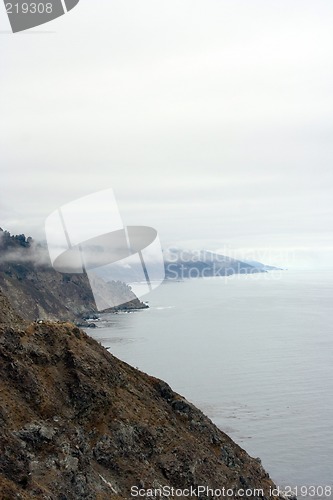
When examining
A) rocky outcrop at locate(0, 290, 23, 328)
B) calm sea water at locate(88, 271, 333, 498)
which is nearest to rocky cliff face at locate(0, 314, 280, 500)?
rocky outcrop at locate(0, 290, 23, 328)

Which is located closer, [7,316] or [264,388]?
[7,316]

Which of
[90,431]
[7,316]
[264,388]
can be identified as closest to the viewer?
[90,431]

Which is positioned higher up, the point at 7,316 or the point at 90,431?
the point at 7,316

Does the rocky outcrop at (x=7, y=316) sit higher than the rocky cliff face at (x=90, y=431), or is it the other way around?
the rocky outcrop at (x=7, y=316)

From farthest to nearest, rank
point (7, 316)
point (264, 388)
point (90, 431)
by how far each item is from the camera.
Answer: point (264, 388), point (7, 316), point (90, 431)

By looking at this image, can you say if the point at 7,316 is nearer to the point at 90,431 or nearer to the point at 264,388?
the point at 90,431

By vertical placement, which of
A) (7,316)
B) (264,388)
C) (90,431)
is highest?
(7,316)

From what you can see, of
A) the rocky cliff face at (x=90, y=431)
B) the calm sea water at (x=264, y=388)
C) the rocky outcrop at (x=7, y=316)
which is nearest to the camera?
the rocky cliff face at (x=90, y=431)

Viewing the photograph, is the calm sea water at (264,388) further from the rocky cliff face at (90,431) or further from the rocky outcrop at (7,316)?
the rocky outcrop at (7,316)

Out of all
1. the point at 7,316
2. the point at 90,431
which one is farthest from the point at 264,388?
the point at 7,316

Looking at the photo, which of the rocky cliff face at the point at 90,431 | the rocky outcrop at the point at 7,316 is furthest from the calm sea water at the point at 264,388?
the rocky outcrop at the point at 7,316
